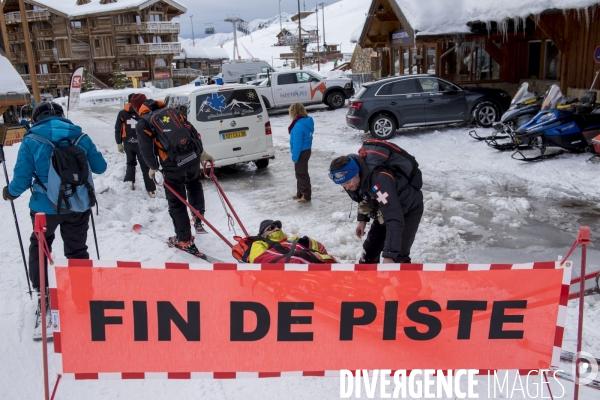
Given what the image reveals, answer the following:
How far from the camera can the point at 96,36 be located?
51.8 m

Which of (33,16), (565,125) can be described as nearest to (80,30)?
(33,16)

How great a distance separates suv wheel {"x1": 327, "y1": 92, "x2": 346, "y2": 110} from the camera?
2156 cm

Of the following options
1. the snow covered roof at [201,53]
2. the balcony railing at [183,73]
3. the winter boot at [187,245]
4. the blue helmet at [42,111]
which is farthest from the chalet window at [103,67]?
the blue helmet at [42,111]

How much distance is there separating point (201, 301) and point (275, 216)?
15.8ft

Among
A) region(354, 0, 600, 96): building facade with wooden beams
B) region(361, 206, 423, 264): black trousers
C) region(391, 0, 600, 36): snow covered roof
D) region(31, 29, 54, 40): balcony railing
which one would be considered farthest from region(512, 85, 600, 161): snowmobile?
region(31, 29, 54, 40): balcony railing

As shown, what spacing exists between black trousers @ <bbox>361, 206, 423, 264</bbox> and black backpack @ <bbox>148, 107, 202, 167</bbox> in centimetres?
253

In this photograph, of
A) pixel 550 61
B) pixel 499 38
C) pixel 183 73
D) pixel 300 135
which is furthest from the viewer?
pixel 183 73

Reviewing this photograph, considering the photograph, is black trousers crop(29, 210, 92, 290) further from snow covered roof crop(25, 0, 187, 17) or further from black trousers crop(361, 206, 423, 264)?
snow covered roof crop(25, 0, 187, 17)

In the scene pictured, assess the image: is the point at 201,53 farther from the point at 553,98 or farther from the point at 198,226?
the point at 198,226

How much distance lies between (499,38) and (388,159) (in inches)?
628

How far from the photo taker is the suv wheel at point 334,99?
21.6 meters

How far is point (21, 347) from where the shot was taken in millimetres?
4000

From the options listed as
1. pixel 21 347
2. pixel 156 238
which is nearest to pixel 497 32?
pixel 156 238

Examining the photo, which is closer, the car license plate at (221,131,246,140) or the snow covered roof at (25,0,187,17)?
the car license plate at (221,131,246,140)
